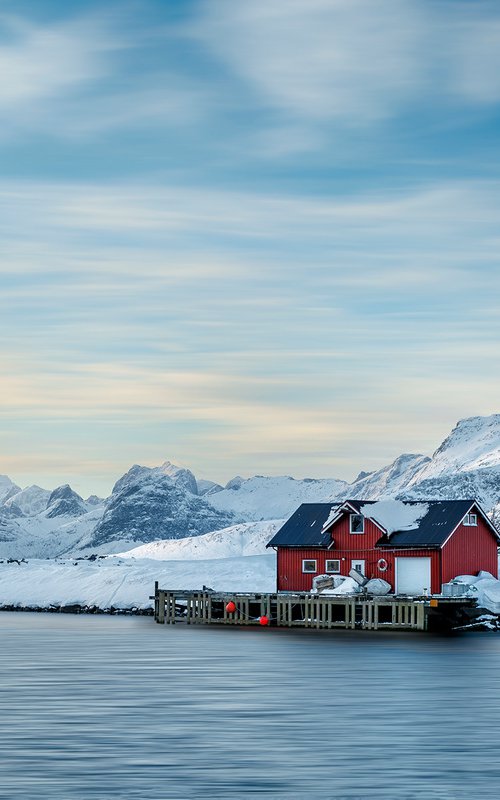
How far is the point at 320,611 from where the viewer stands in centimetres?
8475

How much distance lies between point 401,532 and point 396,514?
5.85 ft

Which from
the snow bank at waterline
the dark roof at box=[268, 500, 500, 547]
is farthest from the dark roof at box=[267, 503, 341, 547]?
the snow bank at waterline

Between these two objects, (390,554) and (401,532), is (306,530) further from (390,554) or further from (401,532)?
(401,532)

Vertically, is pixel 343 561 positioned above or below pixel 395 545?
below

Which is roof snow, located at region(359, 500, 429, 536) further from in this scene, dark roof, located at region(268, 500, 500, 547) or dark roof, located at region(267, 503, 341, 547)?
dark roof, located at region(267, 503, 341, 547)

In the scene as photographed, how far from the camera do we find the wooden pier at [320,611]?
79.2 meters

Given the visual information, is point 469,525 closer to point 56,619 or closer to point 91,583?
point 56,619

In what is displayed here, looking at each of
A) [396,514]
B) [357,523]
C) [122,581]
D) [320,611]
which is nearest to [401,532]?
[396,514]

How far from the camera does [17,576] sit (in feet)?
417

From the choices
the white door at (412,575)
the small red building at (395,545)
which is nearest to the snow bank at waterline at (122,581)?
the small red building at (395,545)

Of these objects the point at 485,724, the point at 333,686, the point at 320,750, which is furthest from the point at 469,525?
the point at 320,750

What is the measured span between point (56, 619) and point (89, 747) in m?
68.3

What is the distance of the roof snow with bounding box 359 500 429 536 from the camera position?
283 ft

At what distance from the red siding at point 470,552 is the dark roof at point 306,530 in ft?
27.6
